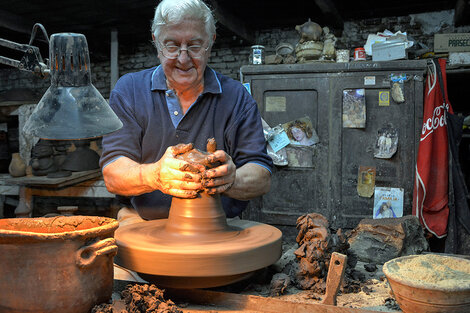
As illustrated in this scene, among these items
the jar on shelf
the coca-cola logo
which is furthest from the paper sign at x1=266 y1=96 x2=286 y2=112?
the coca-cola logo

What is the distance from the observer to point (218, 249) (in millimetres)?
1546

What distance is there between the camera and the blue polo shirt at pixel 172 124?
2398 mm

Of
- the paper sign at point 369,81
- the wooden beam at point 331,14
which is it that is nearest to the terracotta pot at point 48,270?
the paper sign at point 369,81

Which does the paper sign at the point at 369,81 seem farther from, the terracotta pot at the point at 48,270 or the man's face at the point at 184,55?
the terracotta pot at the point at 48,270

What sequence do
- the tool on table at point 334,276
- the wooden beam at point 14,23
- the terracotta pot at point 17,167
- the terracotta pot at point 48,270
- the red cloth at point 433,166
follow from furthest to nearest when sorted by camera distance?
the terracotta pot at point 17,167 < the wooden beam at point 14,23 < the red cloth at point 433,166 < the tool on table at point 334,276 < the terracotta pot at point 48,270

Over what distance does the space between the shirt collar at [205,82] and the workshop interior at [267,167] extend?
0.02m

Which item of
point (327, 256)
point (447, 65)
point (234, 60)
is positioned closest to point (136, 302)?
point (327, 256)

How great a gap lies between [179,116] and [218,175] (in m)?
0.79

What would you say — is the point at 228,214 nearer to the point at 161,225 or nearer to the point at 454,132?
the point at 161,225

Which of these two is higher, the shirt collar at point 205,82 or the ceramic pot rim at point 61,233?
the shirt collar at point 205,82

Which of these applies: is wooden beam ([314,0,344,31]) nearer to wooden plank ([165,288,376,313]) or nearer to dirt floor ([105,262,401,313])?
dirt floor ([105,262,401,313])

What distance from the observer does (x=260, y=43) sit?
6668 millimetres

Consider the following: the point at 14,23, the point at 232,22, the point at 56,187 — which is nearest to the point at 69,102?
the point at 56,187

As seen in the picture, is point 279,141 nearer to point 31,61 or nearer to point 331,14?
point 331,14
